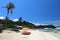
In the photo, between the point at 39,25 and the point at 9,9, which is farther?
the point at 39,25

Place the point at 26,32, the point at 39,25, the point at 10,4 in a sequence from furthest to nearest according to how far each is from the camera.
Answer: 1. the point at 39,25
2. the point at 10,4
3. the point at 26,32

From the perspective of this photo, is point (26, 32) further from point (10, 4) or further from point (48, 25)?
point (48, 25)

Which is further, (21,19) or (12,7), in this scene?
(21,19)

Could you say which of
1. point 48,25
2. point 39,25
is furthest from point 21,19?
point 48,25

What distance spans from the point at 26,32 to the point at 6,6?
95.5ft

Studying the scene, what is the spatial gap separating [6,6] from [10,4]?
171cm

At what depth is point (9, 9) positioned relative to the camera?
185 ft

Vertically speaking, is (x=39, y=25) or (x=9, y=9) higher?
(x=9, y=9)

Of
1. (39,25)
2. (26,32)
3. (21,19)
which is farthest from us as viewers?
(39,25)

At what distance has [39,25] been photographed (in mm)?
117000

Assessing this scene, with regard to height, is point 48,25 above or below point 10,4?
below

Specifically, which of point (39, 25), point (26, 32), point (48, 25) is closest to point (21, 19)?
point (39, 25)

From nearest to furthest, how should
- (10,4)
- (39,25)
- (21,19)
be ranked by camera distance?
1. (10,4)
2. (21,19)
3. (39,25)

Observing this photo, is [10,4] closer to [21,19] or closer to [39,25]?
[21,19]
